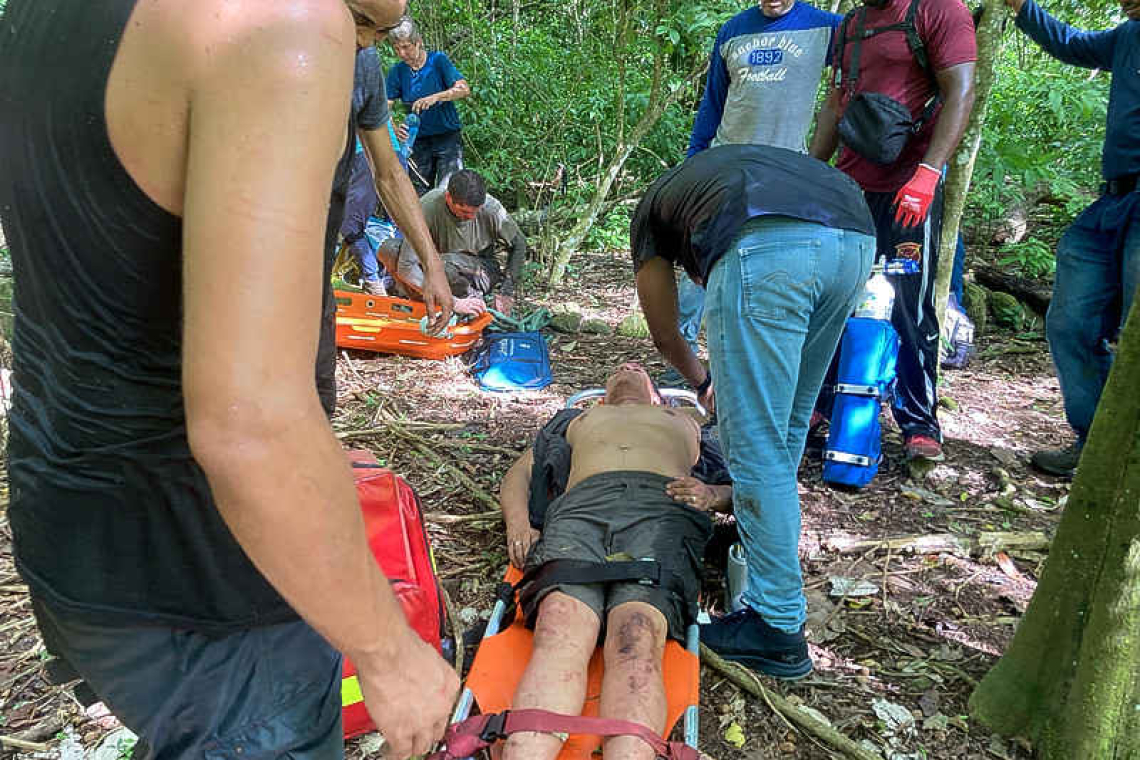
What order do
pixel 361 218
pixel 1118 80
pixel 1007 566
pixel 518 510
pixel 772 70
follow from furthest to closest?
pixel 361 218 → pixel 772 70 → pixel 1118 80 → pixel 518 510 → pixel 1007 566

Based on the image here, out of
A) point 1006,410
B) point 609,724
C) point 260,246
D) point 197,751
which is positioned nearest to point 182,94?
point 260,246

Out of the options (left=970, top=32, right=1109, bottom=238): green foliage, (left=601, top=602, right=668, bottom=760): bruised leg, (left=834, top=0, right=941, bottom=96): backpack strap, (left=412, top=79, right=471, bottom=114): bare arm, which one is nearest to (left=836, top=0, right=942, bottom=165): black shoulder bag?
(left=834, top=0, right=941, bottom=96): backpack strap

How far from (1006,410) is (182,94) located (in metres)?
5.30

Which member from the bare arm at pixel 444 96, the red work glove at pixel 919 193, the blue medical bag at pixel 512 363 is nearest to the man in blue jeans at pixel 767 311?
the red work glove at pixel 919 193

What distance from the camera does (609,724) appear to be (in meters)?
1.93

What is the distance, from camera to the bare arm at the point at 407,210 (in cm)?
281

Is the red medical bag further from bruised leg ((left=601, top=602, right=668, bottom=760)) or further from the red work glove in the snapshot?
the red work glove

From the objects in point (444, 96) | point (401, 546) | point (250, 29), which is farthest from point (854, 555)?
point (444, 96)

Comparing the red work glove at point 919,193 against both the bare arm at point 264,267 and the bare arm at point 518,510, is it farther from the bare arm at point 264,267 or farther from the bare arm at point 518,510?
the bare arm at point 264,267

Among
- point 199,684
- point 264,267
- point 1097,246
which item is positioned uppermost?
point 1097,246

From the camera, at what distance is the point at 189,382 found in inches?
28.0

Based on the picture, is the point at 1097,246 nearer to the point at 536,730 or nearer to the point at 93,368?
the point at 536,730

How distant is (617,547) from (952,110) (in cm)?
272

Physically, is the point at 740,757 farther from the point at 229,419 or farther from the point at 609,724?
the point at 229,419
